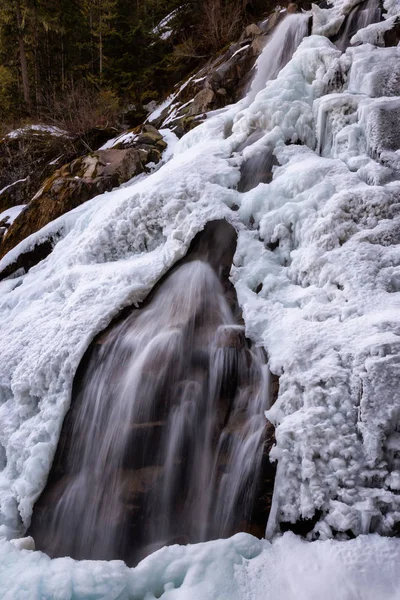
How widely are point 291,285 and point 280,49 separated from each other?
6.38 meters

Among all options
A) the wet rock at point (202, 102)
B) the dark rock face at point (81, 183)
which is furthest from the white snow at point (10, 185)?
the wet rock at point (202, 102)

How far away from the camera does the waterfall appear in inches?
308

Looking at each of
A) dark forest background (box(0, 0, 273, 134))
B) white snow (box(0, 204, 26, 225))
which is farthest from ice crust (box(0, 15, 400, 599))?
dark forest background (box(0, 0, 273, 134))

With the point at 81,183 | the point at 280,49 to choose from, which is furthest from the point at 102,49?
the point at 81,183

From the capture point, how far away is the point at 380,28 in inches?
263

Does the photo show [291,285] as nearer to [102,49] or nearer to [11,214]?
[11,214]

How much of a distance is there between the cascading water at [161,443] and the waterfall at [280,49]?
6.07 meters

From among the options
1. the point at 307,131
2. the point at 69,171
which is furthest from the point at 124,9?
the point at 307,131

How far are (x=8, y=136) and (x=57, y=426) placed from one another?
347 inches

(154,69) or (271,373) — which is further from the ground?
(154,69)

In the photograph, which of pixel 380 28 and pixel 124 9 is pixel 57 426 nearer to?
pixel 380 28

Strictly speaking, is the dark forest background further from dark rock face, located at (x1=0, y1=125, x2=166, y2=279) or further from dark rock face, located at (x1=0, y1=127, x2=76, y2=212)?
dark rock face, located at (x1=0, y1=125, x2=166, y2=279)

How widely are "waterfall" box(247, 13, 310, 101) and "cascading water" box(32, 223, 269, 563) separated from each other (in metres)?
6.07

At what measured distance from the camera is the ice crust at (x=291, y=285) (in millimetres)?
2457
